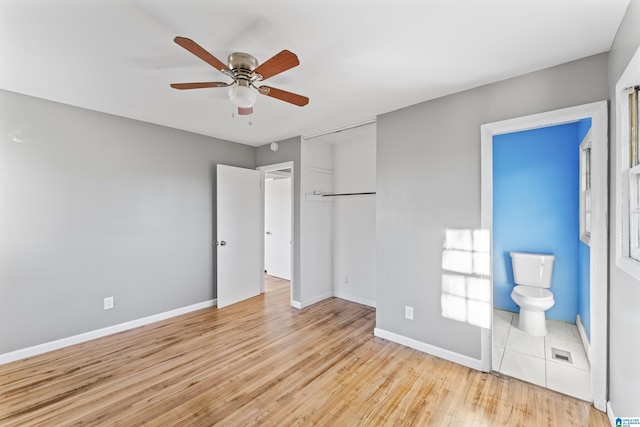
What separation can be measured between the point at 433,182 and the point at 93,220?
3.68 meters

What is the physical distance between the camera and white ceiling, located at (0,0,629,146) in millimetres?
1503

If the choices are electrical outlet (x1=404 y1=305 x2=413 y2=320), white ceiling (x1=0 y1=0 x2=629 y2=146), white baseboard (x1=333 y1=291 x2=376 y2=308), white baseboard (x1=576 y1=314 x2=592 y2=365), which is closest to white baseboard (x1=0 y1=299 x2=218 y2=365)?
white baseboard (x1=333 y1=291 x2=376 y2=308)

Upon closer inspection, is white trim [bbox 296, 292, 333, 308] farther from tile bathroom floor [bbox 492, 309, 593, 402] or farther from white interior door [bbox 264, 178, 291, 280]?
tile bathroom floor [bbox 492, 309, 593, 402]

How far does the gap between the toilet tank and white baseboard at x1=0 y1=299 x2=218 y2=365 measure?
4.26 meters

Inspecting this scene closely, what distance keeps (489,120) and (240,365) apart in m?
3.14

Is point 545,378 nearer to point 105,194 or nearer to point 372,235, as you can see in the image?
point 372,235

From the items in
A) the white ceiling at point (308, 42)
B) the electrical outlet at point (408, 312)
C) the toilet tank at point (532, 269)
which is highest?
the white ceiling at point (308, 42)

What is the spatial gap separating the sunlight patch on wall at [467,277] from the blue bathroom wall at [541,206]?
1587 millimetres

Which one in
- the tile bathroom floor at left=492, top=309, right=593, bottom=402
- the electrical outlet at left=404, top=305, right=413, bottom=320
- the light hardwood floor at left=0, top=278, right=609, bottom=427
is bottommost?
the light hardwood floor at left=0, top=278, right=609, bottom=427

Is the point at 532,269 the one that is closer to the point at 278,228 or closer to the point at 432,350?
the point at 432,350

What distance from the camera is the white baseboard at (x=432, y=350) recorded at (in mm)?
2443

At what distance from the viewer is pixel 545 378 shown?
2270 millimetres

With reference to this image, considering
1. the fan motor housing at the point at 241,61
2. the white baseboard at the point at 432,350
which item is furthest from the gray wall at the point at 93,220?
the white baseboard at the point at 432,350

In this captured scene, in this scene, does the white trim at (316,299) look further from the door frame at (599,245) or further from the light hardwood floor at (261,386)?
the door frame at (599,245)
